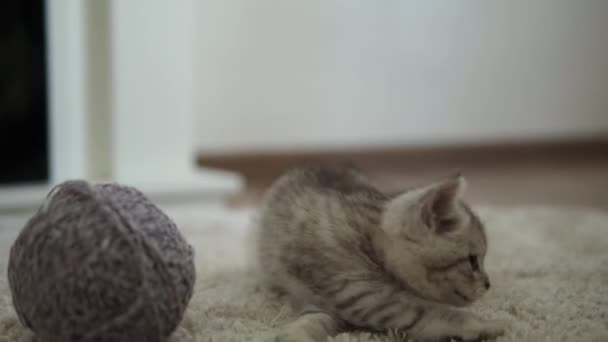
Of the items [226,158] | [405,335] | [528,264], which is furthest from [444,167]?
[405,335]

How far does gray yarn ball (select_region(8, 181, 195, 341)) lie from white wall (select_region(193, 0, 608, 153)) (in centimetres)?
196

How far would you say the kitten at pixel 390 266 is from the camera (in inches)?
38.9

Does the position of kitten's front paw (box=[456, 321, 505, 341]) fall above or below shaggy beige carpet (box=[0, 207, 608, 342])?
above

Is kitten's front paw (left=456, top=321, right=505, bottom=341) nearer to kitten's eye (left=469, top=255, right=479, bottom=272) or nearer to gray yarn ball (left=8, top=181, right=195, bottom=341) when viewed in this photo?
kitten's eye (left=469, top=255, right=479, bottom=272)

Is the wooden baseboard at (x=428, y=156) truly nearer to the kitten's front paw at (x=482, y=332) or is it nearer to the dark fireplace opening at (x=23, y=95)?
the dark fireplace opening at (x=23, y=95)

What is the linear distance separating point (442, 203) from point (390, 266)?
124mm

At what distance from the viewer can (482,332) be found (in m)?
0.98

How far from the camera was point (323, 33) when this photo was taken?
9.50 ft

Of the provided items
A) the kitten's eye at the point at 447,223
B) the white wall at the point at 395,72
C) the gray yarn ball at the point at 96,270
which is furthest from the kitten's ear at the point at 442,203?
the white wall at the point at 395,72

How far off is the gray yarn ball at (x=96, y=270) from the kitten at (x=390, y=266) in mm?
201

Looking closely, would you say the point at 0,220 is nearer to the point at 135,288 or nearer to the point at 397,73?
the point at 135,288

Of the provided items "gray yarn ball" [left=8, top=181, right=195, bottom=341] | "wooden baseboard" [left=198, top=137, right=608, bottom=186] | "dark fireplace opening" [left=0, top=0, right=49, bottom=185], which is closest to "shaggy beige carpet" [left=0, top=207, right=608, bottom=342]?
"gray yarn ball" [left=8, top=181, right=195, bottom=341]

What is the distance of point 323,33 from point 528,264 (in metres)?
1.70

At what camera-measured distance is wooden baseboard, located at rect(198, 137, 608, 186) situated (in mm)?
2891
